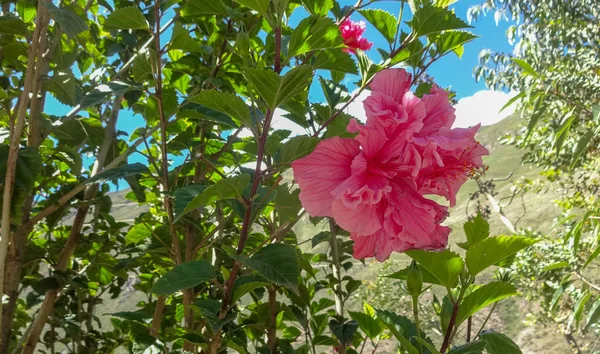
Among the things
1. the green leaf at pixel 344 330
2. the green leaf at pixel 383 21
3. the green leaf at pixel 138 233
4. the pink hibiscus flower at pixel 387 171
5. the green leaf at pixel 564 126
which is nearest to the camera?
the pink hibiscus flower at pixel 387 171

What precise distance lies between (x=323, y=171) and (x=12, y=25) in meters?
0.65

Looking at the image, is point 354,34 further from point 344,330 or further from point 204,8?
point 344,330

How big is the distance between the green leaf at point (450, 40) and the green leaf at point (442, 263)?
0.89 ft

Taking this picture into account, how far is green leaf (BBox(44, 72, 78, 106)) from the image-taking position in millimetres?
895

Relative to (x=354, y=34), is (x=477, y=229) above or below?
below

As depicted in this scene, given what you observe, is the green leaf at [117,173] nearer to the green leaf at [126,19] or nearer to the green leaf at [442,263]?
the green leaf at [126,19]

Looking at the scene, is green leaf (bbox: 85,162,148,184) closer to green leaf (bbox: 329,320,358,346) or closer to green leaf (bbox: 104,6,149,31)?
green leaf (bbox: 104,6,149,31)

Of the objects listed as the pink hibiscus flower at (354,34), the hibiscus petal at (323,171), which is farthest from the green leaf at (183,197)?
the pink hibiscus flower at (354,34)

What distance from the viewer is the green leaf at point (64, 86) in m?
0.89

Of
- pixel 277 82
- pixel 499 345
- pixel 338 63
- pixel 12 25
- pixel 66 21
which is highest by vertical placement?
pixel 12 25

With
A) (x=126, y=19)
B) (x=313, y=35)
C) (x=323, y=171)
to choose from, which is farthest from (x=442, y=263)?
(x=126, y=19)

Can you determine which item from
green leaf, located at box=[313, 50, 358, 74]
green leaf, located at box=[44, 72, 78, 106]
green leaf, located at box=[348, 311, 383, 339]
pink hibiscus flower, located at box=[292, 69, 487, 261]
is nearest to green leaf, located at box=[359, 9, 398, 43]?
green leaf, located at box=[313, 50, 358, 74]

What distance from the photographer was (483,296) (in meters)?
0.53

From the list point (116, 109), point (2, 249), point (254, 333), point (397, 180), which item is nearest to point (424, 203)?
point (397, 180)
